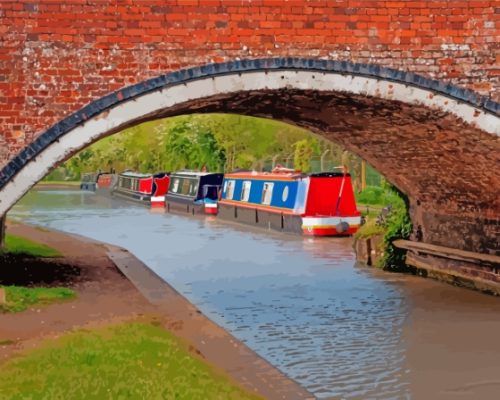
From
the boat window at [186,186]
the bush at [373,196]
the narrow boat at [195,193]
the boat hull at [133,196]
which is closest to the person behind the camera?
the bush at [373,196]

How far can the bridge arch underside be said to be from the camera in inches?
320

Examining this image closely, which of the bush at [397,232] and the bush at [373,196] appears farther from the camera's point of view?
the bush at [373,196]

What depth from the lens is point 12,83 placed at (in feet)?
26.7

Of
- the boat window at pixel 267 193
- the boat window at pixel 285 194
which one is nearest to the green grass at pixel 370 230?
the boat window at pixel 285 194

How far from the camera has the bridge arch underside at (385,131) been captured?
813cm

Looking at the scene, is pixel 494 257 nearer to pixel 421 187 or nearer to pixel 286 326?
pixel 421 187

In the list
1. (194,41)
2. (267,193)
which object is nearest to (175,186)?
(267,193)

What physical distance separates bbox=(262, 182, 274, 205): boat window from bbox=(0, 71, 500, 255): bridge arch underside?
878 cm

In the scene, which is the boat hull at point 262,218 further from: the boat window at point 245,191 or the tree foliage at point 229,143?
the tree foliage at point 229,143

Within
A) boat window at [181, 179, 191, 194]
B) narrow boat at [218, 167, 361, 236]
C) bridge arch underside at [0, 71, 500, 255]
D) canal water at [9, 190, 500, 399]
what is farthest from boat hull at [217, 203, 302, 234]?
bridge arch underside at [0, 71, 500, 255]

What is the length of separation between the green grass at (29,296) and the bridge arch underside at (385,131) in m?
1.36

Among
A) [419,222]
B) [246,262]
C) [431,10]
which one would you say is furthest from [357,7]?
[246,262]

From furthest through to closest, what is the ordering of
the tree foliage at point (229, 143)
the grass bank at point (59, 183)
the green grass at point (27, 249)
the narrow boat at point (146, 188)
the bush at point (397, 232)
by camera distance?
the grass bank at point (59, 183), the tree foliage at point (229, 143), the narrow boat at point (146, 188), the green grass at point (27, 249), the bush at point (397, 232)

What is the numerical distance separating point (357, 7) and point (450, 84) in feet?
3.91
